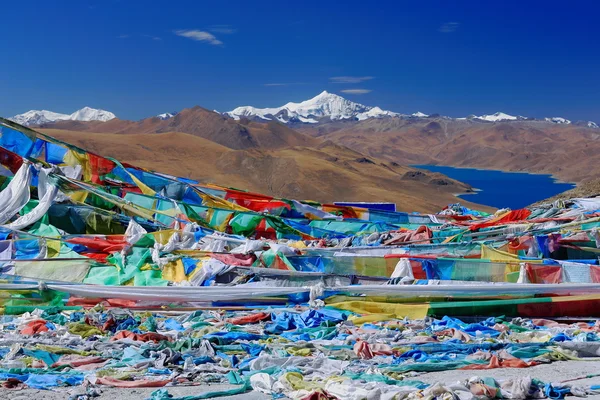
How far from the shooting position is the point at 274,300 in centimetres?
1016

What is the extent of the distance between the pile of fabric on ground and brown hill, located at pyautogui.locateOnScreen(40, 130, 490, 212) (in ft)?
86.8

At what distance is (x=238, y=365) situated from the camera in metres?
7.15

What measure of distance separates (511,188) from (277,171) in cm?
3704

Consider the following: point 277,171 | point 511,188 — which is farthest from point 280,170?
point 511,188

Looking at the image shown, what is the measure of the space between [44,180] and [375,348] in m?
10.5

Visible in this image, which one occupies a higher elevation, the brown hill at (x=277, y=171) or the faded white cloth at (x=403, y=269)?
the brown hill at (x=277, y=171)

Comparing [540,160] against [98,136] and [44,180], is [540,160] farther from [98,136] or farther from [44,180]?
[44,180]

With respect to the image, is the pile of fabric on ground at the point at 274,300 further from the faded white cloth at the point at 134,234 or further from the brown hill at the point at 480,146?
the brown hill at the point at 480,146

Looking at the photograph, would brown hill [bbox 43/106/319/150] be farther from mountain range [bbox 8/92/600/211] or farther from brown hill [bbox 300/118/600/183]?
brown hill [bbox 300/118/600/183]

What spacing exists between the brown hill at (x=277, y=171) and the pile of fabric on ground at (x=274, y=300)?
86.8 feet

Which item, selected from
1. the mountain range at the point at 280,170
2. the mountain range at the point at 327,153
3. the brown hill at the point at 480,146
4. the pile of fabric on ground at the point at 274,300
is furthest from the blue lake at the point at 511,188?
the pile of fabric on ground at the point at 274,300

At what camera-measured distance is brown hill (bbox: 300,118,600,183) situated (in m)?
103

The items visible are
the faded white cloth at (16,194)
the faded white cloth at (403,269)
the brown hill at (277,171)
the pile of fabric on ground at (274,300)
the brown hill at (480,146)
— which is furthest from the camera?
the brown hill at (480,146)

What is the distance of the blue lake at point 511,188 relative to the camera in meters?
58.6
